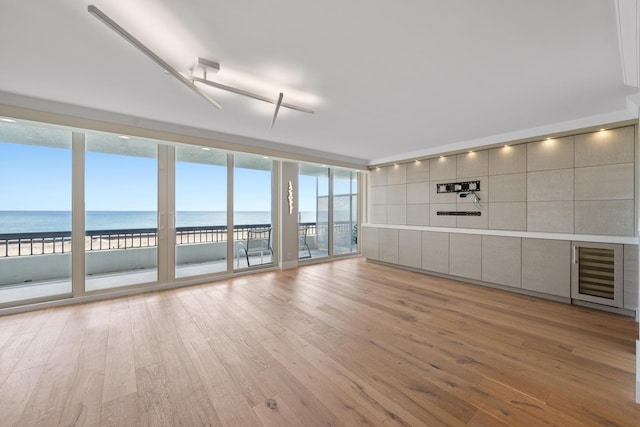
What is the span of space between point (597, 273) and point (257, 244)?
5.52 meters

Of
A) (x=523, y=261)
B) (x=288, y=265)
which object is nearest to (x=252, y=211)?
(x=288, y=265)

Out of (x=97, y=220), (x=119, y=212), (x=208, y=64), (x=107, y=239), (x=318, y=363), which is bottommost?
(x=318, y=363)

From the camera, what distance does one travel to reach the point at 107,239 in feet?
13.8

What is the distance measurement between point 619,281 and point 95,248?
738 centimetres

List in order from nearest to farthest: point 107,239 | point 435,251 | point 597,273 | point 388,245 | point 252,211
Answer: point 597,273
point 107,239
point 435,251
point 252,211
point 388,245

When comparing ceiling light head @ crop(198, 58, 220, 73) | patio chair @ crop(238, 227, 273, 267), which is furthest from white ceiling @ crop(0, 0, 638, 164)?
patio chair @ crop(238, 227, 273, 267)

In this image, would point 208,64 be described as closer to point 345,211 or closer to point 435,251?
point 435,251

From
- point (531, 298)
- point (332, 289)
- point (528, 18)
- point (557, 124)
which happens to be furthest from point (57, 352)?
point (557, 124)

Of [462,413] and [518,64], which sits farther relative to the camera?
[518,64]

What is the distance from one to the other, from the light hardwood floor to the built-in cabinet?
30 cm

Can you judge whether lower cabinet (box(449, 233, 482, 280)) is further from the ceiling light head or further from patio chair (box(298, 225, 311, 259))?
the ceiling light head

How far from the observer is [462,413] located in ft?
5.44

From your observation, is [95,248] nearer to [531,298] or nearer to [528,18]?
[528,18]

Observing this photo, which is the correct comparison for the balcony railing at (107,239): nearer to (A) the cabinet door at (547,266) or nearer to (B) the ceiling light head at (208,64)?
(B) the ceiling light head at (208,64)
